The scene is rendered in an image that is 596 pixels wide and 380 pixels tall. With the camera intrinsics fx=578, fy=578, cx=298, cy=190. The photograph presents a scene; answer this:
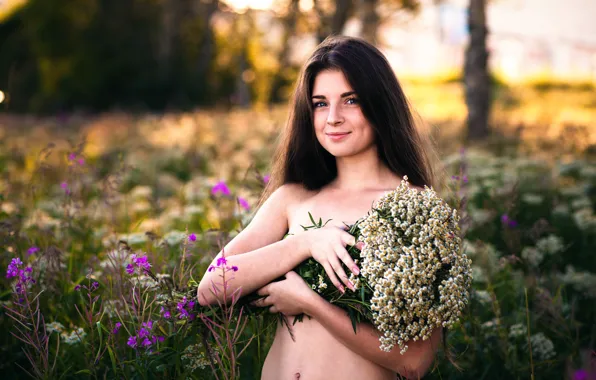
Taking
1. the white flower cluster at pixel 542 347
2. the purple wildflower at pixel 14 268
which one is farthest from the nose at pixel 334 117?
the white flower cluster at pixel 542 347

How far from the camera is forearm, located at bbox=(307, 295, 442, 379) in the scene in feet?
6.99

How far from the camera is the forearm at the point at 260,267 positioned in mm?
2285

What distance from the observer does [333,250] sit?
7.06 ft

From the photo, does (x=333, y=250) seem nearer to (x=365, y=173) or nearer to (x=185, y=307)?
(x=365, y=173)

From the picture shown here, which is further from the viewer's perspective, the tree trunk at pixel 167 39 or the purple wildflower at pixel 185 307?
the tree trunk at pixel 167 39

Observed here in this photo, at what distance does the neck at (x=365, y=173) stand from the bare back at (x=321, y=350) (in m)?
0.05

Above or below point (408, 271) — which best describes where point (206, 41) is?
above

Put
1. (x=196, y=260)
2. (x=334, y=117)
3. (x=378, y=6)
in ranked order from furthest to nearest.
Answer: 1. (x=378, y=6)
2. (x=196, y=260)
3. (x=334, y=117)

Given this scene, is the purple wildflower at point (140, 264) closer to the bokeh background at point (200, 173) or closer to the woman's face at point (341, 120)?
the bokeh background at point (200, 173)

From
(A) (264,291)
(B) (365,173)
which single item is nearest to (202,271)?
(A) (264,291)

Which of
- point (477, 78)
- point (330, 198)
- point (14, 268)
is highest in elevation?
point (477, 78)

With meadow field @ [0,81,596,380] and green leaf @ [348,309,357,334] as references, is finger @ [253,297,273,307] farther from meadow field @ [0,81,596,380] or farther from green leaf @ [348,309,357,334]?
green leaf @ [348,309,357,334]

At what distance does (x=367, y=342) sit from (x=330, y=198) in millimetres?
695

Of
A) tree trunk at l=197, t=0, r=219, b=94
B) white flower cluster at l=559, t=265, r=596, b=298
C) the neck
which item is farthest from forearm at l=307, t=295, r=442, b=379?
tree trunk at l=197, t=0, r=219, b=94
